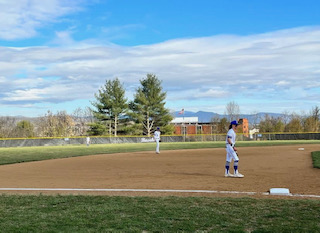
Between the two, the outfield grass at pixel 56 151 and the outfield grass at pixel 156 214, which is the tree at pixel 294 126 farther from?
the outfield grass at pixel 156 214

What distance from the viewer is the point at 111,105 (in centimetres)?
7269

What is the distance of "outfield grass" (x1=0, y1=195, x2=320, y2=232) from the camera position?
17.9 ft

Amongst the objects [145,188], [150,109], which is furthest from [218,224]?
[150,109]

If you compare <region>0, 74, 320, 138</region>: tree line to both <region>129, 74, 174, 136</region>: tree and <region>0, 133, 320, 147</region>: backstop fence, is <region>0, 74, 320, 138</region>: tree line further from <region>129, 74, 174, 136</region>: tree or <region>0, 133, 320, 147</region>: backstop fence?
<region>0, 133, 320, 147</region>: backstop fence

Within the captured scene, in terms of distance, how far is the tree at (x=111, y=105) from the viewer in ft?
238

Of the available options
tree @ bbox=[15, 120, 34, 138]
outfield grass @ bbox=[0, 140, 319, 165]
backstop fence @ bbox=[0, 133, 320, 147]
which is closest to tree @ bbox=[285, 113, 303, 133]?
backstop fence @ bbox=[0, 133, 320, 147]

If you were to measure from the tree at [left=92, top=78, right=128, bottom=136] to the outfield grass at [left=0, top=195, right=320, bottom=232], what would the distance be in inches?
2560

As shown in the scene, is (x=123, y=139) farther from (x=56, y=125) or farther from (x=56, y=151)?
(x=56, y=125)

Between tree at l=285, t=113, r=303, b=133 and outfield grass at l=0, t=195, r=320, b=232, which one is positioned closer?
outfield grass at l=0, t=195, r=320, b=232

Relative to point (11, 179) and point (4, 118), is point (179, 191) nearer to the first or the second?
point (11, 179)

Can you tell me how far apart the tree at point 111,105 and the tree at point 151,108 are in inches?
105

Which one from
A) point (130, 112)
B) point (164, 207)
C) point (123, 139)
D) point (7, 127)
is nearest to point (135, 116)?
point (130, 112)

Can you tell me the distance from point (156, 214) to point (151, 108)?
69.0m

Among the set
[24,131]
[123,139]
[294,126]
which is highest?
[294,126]
